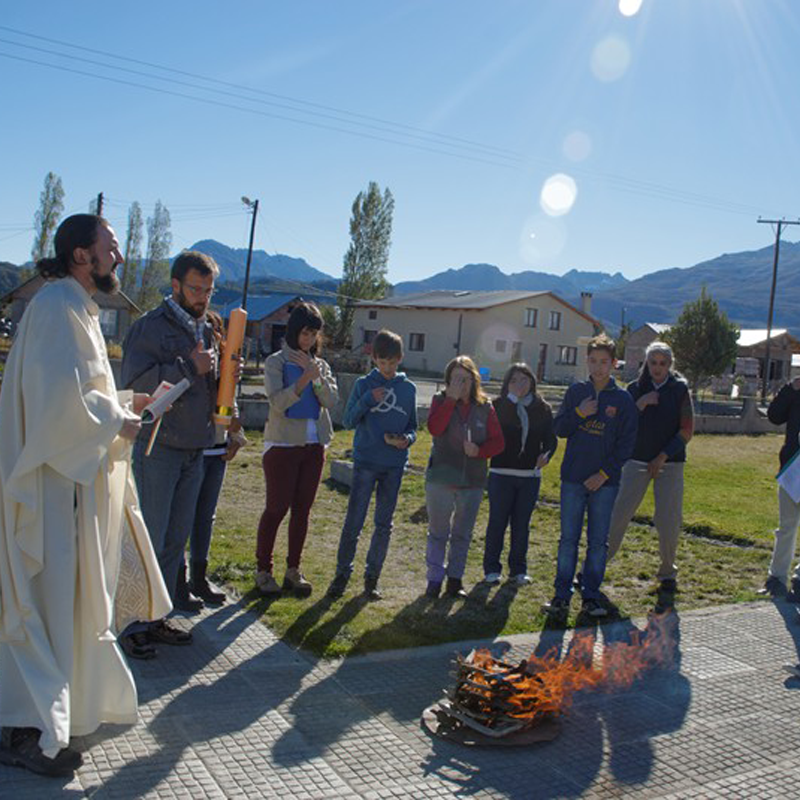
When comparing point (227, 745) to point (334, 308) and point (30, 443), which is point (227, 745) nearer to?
point (30, 443)

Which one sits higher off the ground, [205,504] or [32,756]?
[205,504]

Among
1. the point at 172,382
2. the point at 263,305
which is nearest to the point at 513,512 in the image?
the point at 172,382

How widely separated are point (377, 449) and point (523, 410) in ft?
5.30

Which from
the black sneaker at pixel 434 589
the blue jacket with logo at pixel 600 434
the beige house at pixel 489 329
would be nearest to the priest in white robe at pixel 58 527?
the black sneaker at pixel 434 589

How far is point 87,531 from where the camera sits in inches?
143

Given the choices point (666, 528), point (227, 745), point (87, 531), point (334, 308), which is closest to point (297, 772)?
point (227, 745)

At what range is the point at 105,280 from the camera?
12.6 ft

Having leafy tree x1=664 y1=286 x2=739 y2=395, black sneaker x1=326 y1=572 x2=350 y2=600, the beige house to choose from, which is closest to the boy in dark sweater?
black sneaker x1=326 y1=572 x2=350 y2=600

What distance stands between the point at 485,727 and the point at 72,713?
6.02 feet

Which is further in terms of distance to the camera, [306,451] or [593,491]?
[593,491]

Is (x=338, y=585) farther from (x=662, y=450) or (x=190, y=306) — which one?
(x=662, y=450)

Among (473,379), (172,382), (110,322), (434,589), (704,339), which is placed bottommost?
(434,589)

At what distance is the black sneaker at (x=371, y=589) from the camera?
6.23 metres

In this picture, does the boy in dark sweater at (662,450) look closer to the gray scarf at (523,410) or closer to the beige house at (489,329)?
the gray scarf at (523,410)
